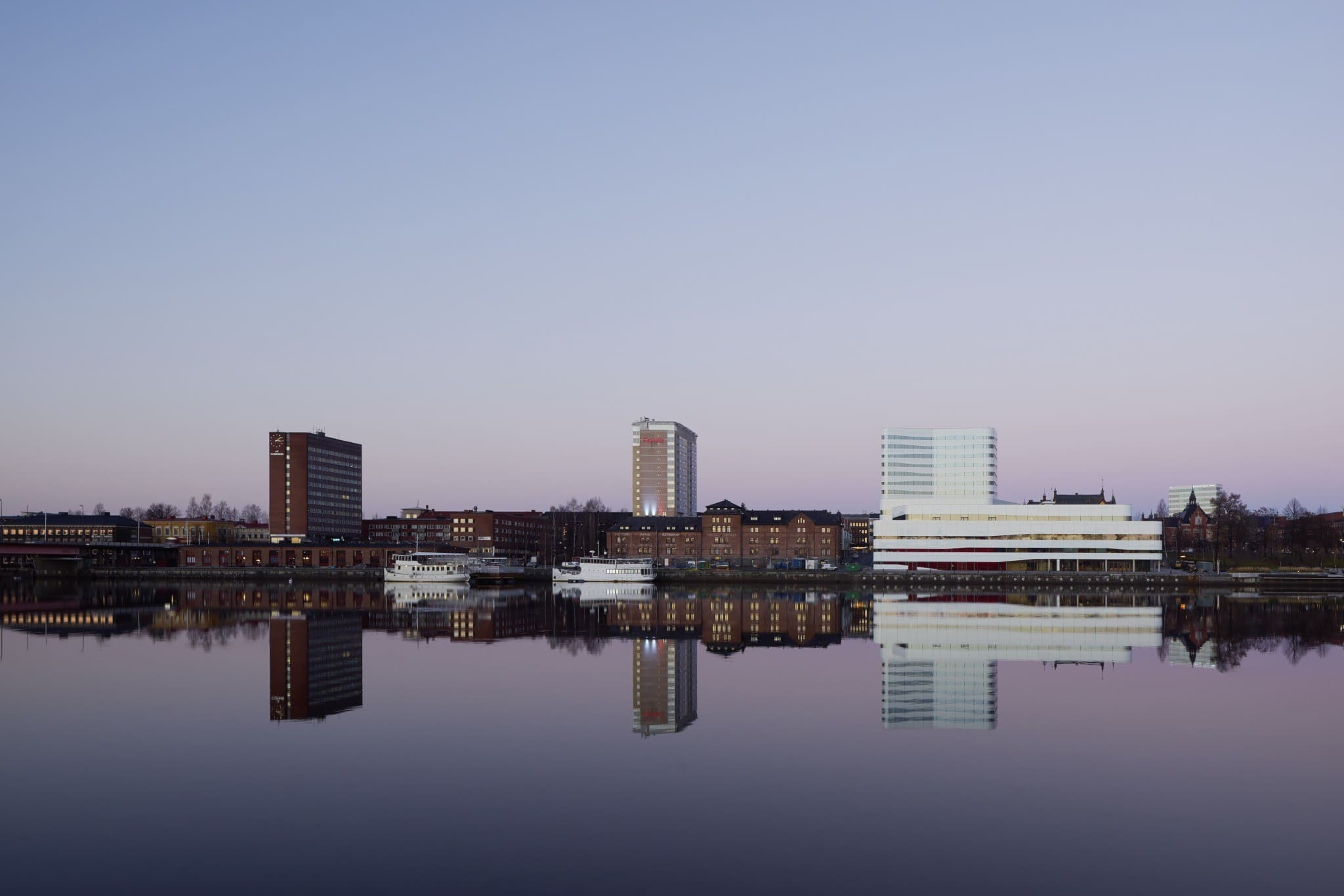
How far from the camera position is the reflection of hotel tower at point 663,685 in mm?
34094

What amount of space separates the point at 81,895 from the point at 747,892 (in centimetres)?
1115

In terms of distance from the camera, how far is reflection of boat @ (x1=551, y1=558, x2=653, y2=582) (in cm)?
13550

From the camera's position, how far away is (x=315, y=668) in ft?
155

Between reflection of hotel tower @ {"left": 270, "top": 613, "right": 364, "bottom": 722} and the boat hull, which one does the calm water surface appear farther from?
the boat hull

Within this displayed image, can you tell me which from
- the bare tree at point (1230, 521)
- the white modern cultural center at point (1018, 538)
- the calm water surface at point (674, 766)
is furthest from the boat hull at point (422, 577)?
the bare tree at point (1230, 521)

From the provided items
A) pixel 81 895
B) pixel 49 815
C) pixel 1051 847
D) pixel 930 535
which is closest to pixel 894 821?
pixel 1051 847

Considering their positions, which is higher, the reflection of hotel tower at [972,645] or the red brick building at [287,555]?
the reflection of hotel tower at [972,645]

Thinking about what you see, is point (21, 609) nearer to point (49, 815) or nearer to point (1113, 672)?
point (49, 815)

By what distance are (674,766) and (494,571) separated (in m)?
113

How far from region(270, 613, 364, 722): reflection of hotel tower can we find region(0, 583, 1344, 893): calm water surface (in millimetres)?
354

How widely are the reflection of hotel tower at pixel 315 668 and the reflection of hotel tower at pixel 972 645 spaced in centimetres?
1950

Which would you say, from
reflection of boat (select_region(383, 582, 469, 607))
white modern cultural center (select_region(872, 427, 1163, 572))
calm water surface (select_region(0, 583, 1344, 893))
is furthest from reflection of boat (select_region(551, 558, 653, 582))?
calm water surface (select_region(0, 583, 1344, 893))

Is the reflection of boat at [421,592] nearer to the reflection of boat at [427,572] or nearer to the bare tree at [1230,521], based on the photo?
the reflection of boat at [427,572]

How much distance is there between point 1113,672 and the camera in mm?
45938
